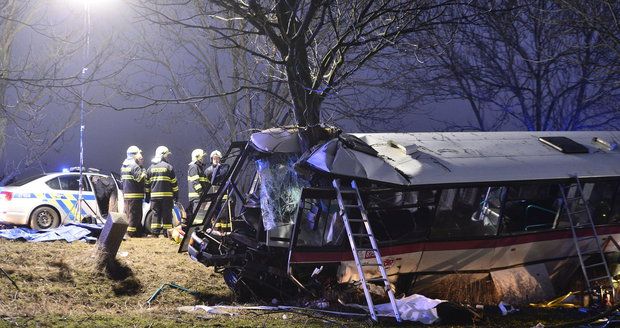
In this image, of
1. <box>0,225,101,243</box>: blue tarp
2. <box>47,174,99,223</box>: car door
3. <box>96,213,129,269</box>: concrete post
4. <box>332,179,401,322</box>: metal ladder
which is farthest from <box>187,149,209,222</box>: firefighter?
<box>332,179,401,322</box>: metal ladder

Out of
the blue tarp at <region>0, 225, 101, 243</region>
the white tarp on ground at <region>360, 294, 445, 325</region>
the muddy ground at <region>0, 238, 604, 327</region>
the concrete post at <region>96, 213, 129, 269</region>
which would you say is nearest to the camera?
the muddy ground at <region>0, 238, 604, 327</region>

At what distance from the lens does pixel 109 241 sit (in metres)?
9.48

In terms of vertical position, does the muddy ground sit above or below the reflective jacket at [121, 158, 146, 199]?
below

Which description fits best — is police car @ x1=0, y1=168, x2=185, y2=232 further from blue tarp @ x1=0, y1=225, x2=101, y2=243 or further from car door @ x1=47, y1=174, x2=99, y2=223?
blue tarp @ x1=0, y1=225, x2=101, y2=243

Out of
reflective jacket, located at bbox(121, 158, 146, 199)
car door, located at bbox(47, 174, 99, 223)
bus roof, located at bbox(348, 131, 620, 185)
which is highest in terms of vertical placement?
bus roof, located at bbox(348, 131, 620, 185)

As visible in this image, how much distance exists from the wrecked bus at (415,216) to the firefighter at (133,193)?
3569mm

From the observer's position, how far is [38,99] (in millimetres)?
18406

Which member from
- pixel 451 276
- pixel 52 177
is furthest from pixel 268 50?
pixel 451 276

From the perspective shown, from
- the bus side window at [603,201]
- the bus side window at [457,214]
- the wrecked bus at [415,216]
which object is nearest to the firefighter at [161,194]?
the wrecked bus at [415,216]

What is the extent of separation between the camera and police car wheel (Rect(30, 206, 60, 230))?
13.1m

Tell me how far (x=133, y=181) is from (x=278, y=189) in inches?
224

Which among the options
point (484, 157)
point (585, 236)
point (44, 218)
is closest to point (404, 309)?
point (484, 157)

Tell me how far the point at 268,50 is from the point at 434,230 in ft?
25.7

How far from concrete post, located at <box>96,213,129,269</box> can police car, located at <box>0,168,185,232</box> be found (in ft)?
14.0
